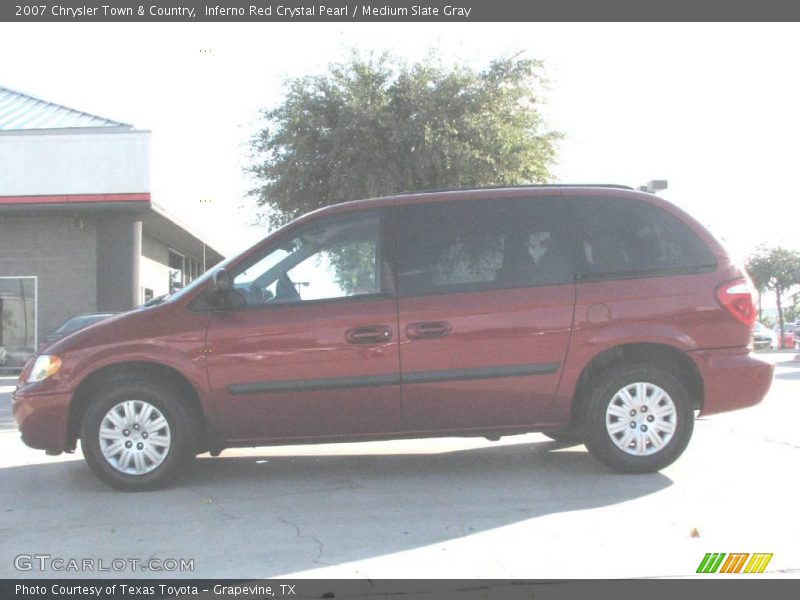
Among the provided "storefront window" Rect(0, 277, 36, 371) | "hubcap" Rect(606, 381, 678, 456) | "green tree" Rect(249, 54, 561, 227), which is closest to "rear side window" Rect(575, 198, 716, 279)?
"hubcap" Rect(606, 381, 678, 456)

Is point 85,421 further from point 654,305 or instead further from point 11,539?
point 654,305

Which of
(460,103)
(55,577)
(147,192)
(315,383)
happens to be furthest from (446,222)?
(147,192)

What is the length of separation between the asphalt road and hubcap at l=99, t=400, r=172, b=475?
9.6 inches

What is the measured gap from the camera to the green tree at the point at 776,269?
45344 mm

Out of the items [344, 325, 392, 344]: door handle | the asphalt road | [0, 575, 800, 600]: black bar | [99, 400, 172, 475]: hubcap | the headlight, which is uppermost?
[344, 325, 392, 344]: door handle

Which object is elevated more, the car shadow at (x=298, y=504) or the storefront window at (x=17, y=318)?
the storefront window at (x=17, y=318)

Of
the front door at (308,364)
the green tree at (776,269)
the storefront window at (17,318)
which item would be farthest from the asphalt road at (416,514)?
the green tree at (776,269)

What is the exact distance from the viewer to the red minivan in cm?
568

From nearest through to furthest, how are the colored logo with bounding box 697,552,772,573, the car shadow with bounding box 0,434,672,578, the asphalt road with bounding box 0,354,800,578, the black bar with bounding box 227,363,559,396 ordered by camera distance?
the colored logo with bounding box 697,552,772,573, the asphalt road with bounding box 0,354,800,578, the car shadow with bounding box 0,434,672,578, the black bar with bounding box 227,363,559,396

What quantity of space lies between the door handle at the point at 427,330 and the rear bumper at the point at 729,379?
70.8 inches

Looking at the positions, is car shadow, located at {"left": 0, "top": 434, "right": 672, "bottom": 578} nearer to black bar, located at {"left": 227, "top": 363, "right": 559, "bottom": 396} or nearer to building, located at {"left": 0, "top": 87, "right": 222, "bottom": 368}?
black bar, located at {"left": 227, "top": 363, "right": 559, "bottom": 396}

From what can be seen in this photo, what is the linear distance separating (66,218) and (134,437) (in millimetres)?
17055

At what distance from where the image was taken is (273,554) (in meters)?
4.35

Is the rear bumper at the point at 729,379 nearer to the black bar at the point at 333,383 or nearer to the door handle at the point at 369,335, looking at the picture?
the black bar at the point at 333,383
